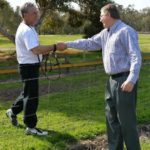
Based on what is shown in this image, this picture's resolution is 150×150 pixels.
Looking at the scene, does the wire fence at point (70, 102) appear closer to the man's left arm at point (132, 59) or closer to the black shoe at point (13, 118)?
the black shoe at point (13, 118)

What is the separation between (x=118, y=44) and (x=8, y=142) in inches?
97.1

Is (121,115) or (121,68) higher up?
(121,68)

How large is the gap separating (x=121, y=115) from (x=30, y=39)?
1.80 meters

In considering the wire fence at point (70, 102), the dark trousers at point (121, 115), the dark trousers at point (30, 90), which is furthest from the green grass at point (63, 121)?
the dark trousers at point (121, 115)

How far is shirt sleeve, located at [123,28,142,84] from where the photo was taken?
17.2 feet

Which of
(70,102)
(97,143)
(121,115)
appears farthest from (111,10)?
(70,102)

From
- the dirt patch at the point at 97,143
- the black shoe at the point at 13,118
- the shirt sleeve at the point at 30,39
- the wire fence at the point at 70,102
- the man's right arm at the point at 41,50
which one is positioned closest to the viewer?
the man's right arm at the point at 41,50

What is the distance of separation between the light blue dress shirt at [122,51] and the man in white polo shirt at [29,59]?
0.94 m

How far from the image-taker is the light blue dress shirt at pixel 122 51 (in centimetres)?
529

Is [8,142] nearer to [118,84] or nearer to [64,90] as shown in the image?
[118,84]

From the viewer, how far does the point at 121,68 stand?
5.46m

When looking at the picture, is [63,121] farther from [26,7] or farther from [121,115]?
[121,115]

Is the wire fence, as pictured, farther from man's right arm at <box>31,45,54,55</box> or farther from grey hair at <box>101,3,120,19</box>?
grey hair at <box>101,3,120,19</box>

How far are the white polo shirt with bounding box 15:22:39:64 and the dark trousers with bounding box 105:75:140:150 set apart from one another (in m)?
1.39
